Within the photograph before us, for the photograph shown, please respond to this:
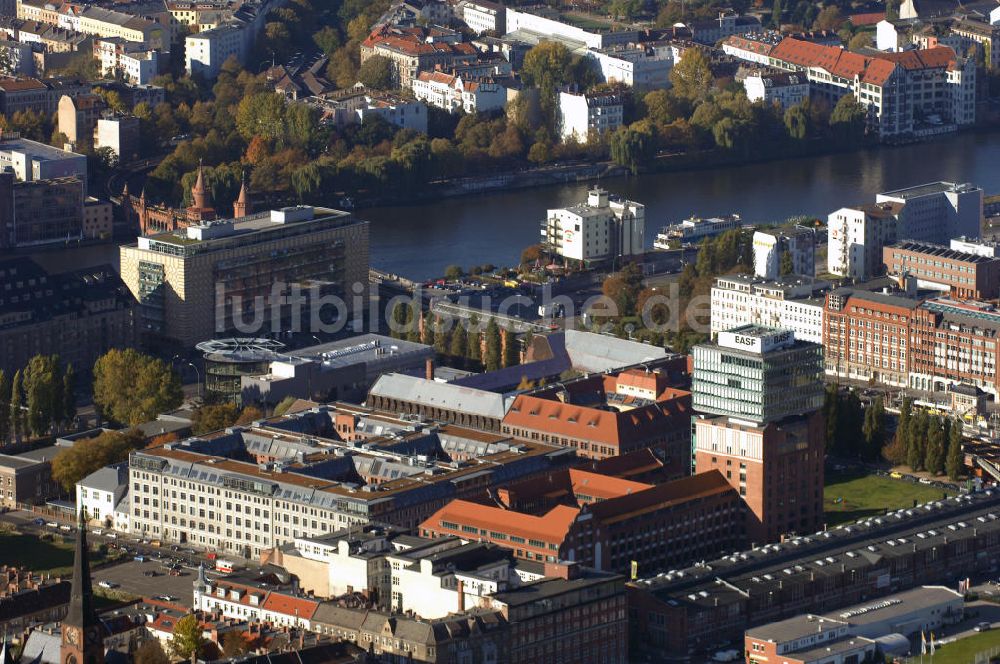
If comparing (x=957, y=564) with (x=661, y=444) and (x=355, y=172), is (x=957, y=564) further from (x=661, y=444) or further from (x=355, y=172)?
(x=355, y=172)

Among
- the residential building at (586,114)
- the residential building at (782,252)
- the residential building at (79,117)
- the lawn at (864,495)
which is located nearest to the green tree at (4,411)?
the lawn at (864,495)

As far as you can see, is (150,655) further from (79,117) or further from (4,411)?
(79,117)

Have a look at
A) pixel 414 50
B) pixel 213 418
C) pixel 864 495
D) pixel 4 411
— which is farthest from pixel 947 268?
pixel 414 50

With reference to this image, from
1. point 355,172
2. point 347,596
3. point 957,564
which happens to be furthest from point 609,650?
point 355,172

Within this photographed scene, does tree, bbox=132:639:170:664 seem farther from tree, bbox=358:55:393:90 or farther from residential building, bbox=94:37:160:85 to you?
tree, bbox=358:55:393:90

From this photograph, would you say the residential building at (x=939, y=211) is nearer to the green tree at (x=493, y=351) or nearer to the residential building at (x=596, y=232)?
the residential building at (x=596, y=232)

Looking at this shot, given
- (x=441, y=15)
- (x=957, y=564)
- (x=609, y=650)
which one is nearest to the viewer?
(x=609, y=650)
